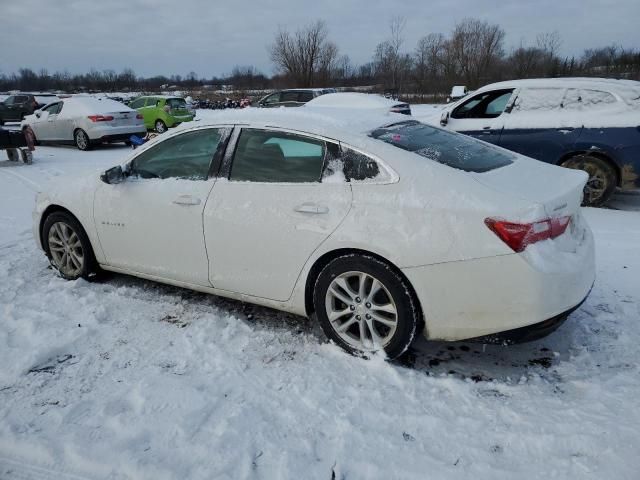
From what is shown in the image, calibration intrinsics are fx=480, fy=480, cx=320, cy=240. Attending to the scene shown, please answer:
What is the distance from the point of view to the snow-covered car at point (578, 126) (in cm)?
627

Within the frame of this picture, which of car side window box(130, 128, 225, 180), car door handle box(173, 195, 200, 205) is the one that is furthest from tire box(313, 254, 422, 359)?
car side window box(130, 128, 225, 180)

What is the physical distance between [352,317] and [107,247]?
2.27m

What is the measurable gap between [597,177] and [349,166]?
5020 millimetres

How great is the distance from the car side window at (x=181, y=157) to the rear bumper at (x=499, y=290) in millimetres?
1741

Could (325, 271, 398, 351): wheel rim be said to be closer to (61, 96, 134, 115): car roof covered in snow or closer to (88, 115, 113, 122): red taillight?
(88, 115, 113, 122): red taillight

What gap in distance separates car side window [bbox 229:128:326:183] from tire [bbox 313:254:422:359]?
64 centimetres

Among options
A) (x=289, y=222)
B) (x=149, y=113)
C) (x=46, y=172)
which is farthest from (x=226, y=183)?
Result: (x=149, y=113)

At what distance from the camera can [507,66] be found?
148 feet

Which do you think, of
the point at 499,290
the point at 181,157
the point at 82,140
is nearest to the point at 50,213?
the point at 181,157

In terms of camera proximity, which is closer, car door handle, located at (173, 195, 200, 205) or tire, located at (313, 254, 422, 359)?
tire, located at (313, 254, 422, 359)

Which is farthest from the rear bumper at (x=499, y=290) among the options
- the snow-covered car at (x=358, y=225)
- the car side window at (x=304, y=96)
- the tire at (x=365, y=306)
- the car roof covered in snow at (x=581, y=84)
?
the car side window at (x=304, y=96)

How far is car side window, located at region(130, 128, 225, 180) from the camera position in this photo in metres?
3.54

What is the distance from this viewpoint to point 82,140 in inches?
532

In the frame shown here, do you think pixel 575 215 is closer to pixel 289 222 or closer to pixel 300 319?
pixel 289 222
